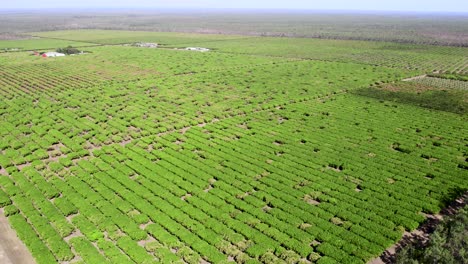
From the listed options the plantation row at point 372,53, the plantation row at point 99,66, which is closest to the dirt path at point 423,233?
the plantation row at point 99,66

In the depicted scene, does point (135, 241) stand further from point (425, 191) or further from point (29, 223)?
point (425, 191)

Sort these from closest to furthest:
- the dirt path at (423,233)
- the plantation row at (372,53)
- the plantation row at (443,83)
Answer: the dirt path at (423,233), the plantation row at (443,83), the plantation row at (372,53)

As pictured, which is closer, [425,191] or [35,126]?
[425,191]

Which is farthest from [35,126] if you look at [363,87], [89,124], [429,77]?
[429,77]

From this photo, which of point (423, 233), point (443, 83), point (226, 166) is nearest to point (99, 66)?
point (226, 166)

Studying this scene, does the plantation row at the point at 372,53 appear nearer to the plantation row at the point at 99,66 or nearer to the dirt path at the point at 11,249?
the plantation row at the point at 99,66

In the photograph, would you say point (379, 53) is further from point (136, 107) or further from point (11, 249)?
point (11, 249)
